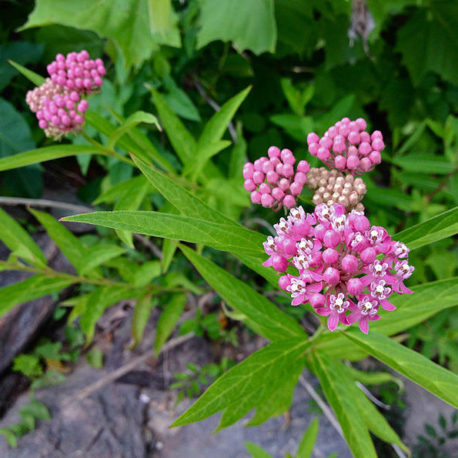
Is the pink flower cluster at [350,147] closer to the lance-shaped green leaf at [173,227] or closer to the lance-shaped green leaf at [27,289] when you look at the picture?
the lance-shaped green leaf at [173,227]

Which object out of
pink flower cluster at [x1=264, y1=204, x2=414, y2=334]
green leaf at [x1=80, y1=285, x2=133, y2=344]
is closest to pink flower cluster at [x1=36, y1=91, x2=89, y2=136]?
green leaf at [x1=80, y1=285, x2=133, y2=344]

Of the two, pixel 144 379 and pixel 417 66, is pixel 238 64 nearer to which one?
pixel 417 66

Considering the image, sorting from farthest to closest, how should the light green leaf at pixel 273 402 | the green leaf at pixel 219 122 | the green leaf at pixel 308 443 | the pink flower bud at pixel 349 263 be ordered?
the green leaf at pixel 308 443
the green leaf at pixel 219 122
the light green leaf at pixel 273 402
the pink flower bud at pixel 349 263

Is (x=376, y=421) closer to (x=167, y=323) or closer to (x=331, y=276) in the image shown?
(x=331, y=276)

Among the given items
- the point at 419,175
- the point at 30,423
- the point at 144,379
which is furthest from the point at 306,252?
the point at 30,423

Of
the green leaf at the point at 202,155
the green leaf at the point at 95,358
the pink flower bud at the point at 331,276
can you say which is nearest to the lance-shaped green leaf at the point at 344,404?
the pink flower bud at the point at 331,276

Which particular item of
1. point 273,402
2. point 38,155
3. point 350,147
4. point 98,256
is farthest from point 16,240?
point 350,147
